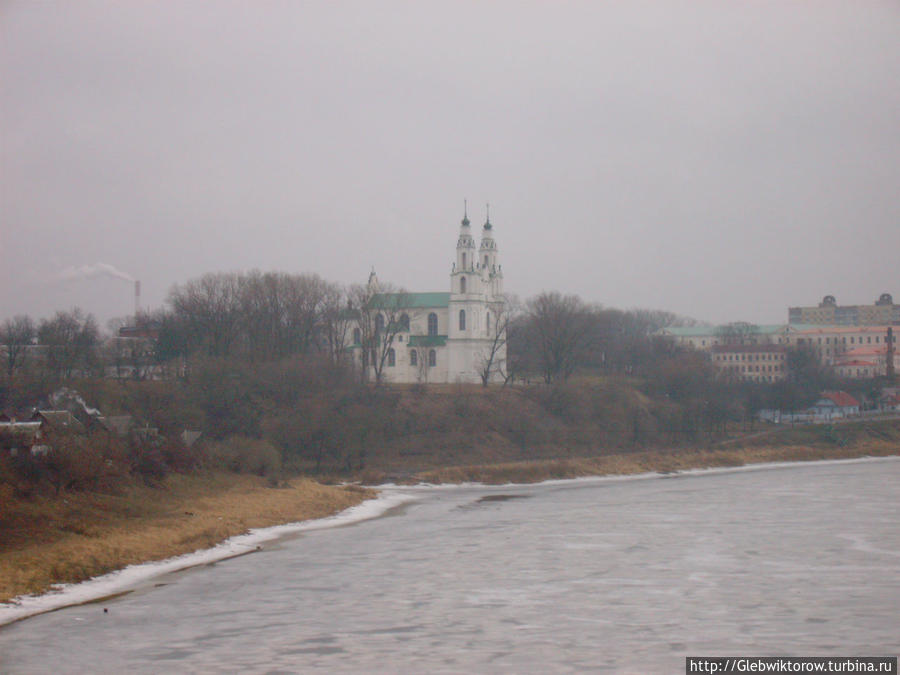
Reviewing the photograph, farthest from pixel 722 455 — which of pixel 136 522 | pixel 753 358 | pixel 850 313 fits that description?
pixel 850 313

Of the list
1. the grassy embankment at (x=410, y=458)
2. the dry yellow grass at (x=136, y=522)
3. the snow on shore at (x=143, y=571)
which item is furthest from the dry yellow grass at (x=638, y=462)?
the snow on shore at (x=143, y=571)

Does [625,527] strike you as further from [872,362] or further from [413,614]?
[872,362]

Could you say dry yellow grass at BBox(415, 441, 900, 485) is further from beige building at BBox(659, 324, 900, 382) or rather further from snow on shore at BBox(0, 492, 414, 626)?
beige building at BBox(659, 324, 900, 382)

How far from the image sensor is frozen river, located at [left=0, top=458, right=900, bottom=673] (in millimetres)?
16578

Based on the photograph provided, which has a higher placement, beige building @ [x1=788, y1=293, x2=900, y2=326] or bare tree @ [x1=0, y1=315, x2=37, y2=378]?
beige building @ [x1=788, y1=293, x2=900, y2=326]

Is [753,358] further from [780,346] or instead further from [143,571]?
[143,571]

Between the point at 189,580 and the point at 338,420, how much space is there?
1181 inches

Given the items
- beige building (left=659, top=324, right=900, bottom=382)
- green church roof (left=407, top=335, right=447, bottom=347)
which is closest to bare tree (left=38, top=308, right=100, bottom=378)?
green church roof (left=407, top=335, right=447, bottom=347)

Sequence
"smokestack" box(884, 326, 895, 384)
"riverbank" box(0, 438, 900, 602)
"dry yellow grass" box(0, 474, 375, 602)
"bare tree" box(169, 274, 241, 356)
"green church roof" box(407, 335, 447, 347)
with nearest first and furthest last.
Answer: "dry yellow grass" box(0, 474, 375, 602) < "riverbank" box(0, 438, 900, 602) < "bare tree" box(169, 274, 241, 356) < "green church roof" box(407, 335, 447, 347) < "smokestack" box(884, 326, 895, 384)

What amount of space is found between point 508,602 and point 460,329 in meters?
63.9

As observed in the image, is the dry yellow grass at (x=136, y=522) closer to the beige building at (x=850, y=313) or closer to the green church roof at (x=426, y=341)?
the green church roof at (x=426, y=341)

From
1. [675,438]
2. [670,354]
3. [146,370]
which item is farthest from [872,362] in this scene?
[146,370]

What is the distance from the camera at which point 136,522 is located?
29984 millimetres

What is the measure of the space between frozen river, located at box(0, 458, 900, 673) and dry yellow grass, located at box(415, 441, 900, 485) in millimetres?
16756
